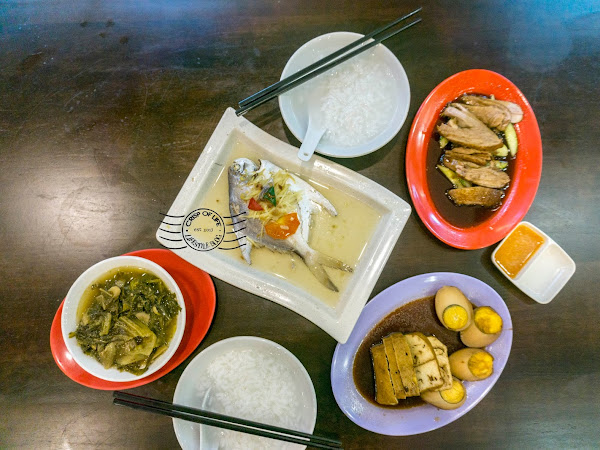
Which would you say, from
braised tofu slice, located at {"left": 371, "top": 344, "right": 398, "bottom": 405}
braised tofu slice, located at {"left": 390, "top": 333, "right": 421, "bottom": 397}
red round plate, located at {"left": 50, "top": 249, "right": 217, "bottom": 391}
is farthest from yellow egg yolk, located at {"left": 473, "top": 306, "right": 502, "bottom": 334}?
red round plate, located at {"left": 50, "top": 249, "right": 217, "bottom": 391}

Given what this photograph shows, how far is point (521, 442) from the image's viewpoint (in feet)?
6.12

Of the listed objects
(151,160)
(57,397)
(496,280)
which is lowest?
(57,397)

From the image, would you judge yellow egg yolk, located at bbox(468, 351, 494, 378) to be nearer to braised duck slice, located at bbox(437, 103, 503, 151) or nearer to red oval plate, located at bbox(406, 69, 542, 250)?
red oval plate, located at bbox(406, 69, 542, 250)

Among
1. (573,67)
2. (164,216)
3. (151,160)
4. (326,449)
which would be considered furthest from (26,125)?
(573,67)

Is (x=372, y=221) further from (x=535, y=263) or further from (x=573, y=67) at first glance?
(x=573, y=67)

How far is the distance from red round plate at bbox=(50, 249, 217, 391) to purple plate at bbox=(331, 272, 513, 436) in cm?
68

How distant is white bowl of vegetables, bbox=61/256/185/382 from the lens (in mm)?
1545

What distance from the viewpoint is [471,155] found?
183cm

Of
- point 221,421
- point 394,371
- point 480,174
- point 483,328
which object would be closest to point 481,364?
point 483,328

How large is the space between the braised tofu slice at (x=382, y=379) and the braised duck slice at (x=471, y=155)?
1.03 meters

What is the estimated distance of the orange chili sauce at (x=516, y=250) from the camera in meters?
1.81

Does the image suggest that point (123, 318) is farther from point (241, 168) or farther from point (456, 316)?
point (456, 316)

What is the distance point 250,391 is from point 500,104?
1.89m

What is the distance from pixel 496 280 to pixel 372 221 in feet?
2.41
